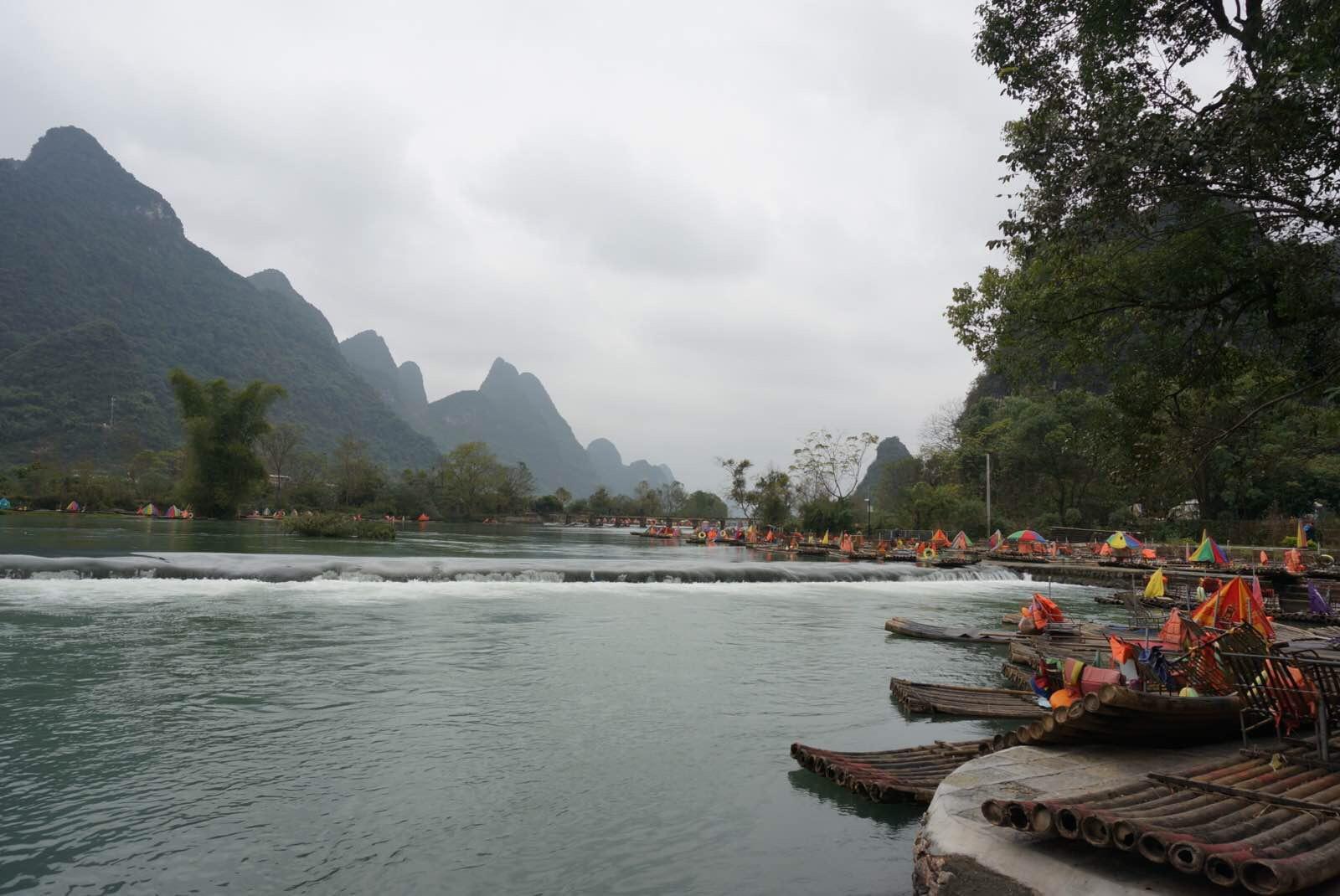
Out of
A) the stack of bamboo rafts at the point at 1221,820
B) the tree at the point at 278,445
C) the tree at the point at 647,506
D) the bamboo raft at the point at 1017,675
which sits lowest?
the bamboo raft at the point at 1017,675

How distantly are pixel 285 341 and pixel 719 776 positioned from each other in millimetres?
172281

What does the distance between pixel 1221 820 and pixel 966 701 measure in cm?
643

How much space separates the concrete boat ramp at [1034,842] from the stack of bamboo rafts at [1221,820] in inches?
4.6

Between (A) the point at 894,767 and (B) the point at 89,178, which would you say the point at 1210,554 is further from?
(B) the point at 89,178

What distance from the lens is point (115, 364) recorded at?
313 feet

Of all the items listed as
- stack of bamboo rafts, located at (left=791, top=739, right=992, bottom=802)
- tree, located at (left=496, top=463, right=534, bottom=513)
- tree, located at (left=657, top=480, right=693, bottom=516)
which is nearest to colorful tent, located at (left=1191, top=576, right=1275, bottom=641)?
stack of bamboo rafts, located at (left=791, top=739, right=992, bottom=802)

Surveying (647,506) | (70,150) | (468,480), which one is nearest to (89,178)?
(70,150)

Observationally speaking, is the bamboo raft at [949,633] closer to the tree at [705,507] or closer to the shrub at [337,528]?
the shrub at [337,528]

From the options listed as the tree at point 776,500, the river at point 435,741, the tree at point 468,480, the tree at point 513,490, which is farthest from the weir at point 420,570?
the tree at point 513,490

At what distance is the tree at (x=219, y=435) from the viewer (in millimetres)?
53438

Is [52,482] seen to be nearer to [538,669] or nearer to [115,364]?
[115,364]

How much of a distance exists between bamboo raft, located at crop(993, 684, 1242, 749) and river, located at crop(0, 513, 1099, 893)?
1540mm

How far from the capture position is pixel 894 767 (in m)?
6.97

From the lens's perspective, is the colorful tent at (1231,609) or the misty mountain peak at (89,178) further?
the misty mountain peak at (89,178)
